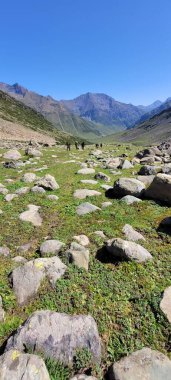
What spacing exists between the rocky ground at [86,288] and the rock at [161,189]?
0.06m

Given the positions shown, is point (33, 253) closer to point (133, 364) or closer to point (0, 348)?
point (0, 348)

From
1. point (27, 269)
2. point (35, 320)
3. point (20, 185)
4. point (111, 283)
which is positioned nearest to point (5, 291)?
point (27, 269)

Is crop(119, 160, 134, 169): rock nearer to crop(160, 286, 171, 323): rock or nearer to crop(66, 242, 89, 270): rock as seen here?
crop(66, 242, 89, 270): rock

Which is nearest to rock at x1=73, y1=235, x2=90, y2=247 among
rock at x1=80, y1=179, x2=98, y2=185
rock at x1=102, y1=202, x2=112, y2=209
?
rock at x1=102, y1=202, x2=112, y2=209

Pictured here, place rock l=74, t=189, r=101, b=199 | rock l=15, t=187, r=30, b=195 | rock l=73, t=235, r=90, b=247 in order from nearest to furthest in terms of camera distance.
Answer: rock l=73, t=235, r=90, b=247 → rock l=74, t=189, r=101, b=199 → rock l=15, t=187, r=30, b=195

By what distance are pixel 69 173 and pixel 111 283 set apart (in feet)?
62.1

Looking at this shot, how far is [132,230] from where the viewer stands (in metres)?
14.7

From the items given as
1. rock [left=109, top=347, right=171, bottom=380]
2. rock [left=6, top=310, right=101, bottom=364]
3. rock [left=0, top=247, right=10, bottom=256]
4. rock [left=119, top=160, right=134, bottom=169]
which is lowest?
rock [left=109, top=347, right=171, bottom=380]

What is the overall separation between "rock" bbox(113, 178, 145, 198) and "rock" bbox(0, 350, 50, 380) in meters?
13.9

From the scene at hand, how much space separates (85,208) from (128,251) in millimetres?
6371

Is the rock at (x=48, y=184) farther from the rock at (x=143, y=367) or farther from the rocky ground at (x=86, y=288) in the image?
the rock at (x=143, y=367)

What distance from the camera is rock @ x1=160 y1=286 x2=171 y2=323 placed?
948 cm

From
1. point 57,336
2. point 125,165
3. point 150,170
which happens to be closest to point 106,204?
point 150,170

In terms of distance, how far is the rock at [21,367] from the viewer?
698 cm
